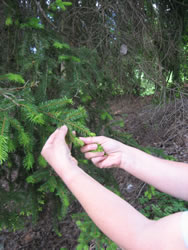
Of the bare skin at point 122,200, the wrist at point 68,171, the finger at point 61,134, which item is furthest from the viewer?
the finger at point 61,134

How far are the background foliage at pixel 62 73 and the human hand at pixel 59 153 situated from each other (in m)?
0.13

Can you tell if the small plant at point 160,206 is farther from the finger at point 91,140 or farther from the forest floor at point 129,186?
the finger at point 91,140

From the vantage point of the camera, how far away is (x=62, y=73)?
7.80 feet

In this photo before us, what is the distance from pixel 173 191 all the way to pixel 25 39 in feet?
6.09

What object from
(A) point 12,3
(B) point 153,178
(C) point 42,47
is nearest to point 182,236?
(B) point 153,178

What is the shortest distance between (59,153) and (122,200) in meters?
0.47

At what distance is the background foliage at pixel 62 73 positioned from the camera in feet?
4.54

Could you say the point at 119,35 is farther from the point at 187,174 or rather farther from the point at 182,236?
the point at 182,236

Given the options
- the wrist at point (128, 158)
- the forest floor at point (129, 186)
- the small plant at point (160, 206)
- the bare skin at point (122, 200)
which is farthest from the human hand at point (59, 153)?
the forest floor at point (129, 186)

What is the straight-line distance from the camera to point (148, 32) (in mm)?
3369

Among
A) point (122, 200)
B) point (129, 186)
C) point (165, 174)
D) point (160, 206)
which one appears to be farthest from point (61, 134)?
point (129, 186)

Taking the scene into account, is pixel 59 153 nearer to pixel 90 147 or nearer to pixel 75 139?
pixel 75 139

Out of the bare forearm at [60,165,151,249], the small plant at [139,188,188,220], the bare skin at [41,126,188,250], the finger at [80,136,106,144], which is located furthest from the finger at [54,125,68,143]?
the small plant at [139,188,188,220]

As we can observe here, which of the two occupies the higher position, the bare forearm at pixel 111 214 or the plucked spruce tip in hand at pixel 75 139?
the plucked spruce tip in hand at pixel 75 139
